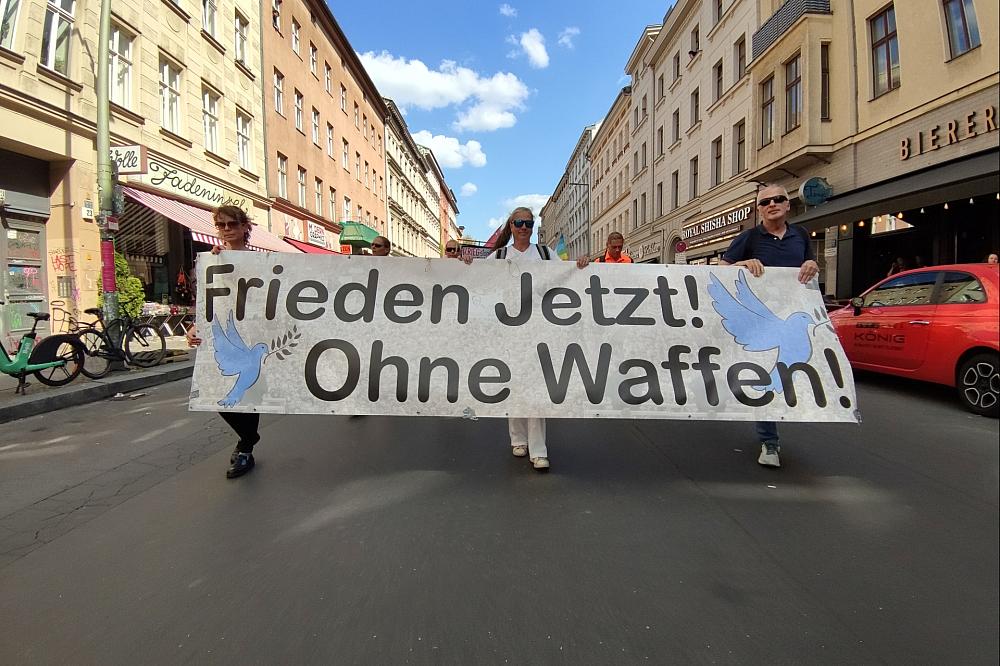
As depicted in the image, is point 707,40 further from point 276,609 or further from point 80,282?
point 276,609

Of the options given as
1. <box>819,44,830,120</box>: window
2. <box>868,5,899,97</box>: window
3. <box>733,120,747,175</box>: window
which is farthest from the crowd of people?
<box>733,120,747,175</box>: window

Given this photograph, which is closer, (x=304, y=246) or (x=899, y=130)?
(x=899, y=130)

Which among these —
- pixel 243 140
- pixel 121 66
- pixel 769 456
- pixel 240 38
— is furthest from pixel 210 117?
pixel 769 456

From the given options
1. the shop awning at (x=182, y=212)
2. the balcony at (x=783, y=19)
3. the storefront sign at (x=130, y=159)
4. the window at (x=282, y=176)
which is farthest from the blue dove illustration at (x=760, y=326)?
the window at (x=282, y=176)

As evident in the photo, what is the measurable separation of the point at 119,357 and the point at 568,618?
8.73 metres

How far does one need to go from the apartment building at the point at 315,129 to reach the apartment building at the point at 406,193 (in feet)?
25.7

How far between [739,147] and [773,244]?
20180 millimetres

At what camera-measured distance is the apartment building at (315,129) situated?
2033cm

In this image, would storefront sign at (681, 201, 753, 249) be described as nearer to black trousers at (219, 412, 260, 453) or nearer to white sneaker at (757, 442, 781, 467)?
white sneaker at (757, 442, 781, 467)

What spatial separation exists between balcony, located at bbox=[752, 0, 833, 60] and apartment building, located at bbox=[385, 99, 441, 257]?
30.4 m

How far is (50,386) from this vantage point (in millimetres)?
6793

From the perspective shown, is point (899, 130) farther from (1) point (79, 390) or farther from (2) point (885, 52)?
(1) point (79, 390)

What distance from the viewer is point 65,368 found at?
696cm

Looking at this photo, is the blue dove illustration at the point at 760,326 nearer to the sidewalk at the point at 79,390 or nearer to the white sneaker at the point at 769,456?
the white sneaker at the point at 769,456
